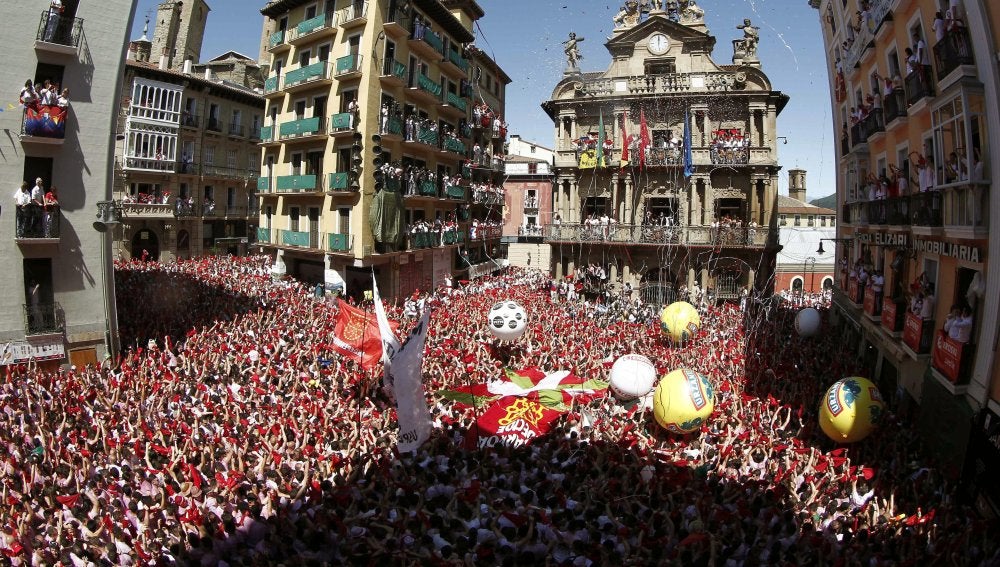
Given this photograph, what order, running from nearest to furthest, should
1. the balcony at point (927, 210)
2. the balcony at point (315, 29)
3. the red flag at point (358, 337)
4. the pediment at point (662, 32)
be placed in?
1. the balcony at point (927, 210)
2. the red flag at point (358, 337)
3. the balcony at point (315, 29)
4. the pediment at point (662, 32)

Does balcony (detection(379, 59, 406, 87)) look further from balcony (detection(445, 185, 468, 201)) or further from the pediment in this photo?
the pediment

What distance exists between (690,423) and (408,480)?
5377mm

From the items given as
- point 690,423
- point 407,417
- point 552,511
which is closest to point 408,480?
point 407,417

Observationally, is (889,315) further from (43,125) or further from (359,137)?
(43,125)

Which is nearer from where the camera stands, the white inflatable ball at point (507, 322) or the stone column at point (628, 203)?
the white inflatable ball at point (507, 322)

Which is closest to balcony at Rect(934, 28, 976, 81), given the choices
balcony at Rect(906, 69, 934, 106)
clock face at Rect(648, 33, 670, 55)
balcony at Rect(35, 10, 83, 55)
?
balcony at Rect(906, 69, 934, 106)

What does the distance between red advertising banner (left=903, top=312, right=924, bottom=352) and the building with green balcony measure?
1753 cm

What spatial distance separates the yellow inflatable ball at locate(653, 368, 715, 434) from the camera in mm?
11266

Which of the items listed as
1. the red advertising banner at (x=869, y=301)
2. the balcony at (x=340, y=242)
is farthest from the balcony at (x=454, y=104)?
the red advertising banner at (x=869, y=301)

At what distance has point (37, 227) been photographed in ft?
49.2

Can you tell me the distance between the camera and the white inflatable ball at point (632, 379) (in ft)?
41.3

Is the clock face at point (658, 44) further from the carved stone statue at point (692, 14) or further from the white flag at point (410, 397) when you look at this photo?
the white flag at point (410, 397)

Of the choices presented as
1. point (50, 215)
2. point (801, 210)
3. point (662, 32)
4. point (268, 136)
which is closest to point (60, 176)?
point (50, 215)

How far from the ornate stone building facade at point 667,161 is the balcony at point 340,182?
38.1 feet
